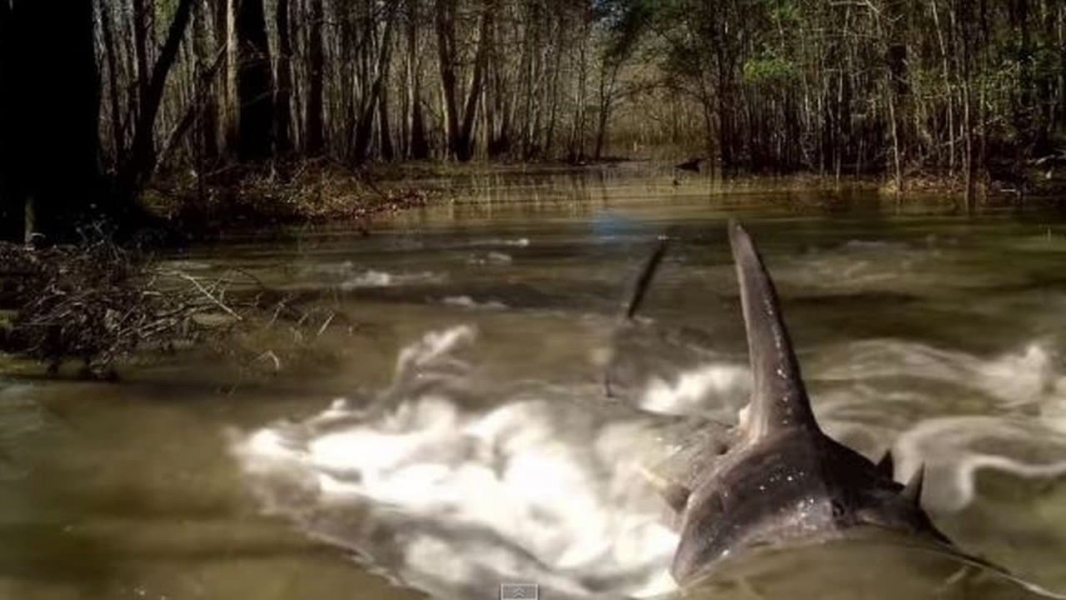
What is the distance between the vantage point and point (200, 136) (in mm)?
14164

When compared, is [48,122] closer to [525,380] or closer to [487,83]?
[525,380]

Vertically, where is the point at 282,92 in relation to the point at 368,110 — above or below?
below

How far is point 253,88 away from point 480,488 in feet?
46.0

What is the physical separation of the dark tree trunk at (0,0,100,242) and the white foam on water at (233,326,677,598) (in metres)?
4.09

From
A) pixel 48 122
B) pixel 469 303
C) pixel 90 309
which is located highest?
pixel 48 122

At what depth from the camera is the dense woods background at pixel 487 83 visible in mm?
8141

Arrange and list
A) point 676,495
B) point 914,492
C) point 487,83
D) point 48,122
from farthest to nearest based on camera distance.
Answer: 1. point 487,83
2. point 48,122
3. point 676,495
4. point 914,492

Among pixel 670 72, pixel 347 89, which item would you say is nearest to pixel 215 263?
pixel 347 89

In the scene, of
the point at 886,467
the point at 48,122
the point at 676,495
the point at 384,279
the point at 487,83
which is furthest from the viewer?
the point at 487,83

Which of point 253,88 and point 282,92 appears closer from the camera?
point 253,88

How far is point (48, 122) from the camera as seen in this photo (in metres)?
8.00

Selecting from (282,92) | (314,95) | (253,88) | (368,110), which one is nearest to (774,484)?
(253,88)

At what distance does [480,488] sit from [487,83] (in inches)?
1287

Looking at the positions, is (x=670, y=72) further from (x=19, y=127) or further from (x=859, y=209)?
(x=19, y=127)
